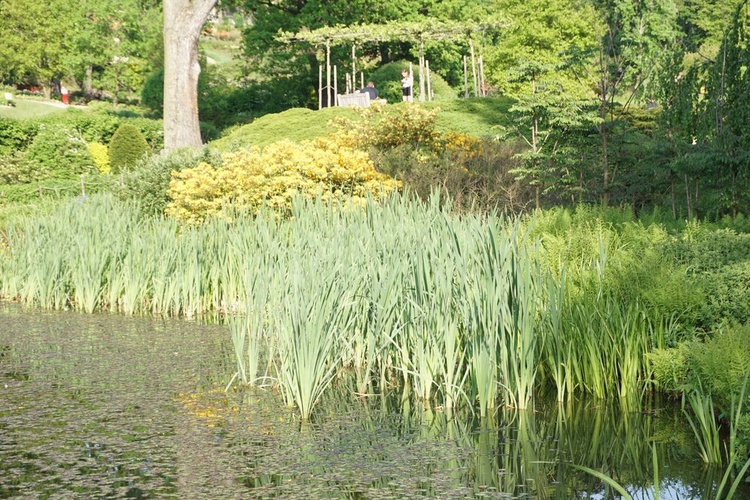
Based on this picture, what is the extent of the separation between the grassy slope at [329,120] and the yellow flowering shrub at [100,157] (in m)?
4.14

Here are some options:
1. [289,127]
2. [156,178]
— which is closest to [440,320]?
[156,178]

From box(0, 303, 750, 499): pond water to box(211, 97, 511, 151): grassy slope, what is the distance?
48.3 feet

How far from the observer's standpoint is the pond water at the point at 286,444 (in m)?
4.12

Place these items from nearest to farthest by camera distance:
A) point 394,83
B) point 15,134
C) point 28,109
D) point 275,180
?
point 275,180 < point 15,134 < point 394,83 < point 28,109

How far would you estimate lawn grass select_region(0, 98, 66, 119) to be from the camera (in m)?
33.2

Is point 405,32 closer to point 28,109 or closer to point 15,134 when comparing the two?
point 15,134

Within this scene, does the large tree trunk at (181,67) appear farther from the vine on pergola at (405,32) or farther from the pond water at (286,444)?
the pond water at (286,444)

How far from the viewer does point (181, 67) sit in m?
17.3

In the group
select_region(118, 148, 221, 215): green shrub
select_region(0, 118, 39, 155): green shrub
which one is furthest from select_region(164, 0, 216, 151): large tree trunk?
select_region(0, 118, 39, 155): green shrub

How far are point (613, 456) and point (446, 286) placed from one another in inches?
52.4

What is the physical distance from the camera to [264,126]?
76.1 ft

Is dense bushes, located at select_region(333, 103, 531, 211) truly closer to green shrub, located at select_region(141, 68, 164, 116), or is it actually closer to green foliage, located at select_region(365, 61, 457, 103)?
green foliage, located at select_region(365, 61, 457, 103)

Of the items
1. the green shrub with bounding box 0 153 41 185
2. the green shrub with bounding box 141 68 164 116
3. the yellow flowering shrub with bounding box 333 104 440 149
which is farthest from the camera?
the green shrub with bounding box 141 68 164 116

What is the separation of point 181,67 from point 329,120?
4.14 metres
